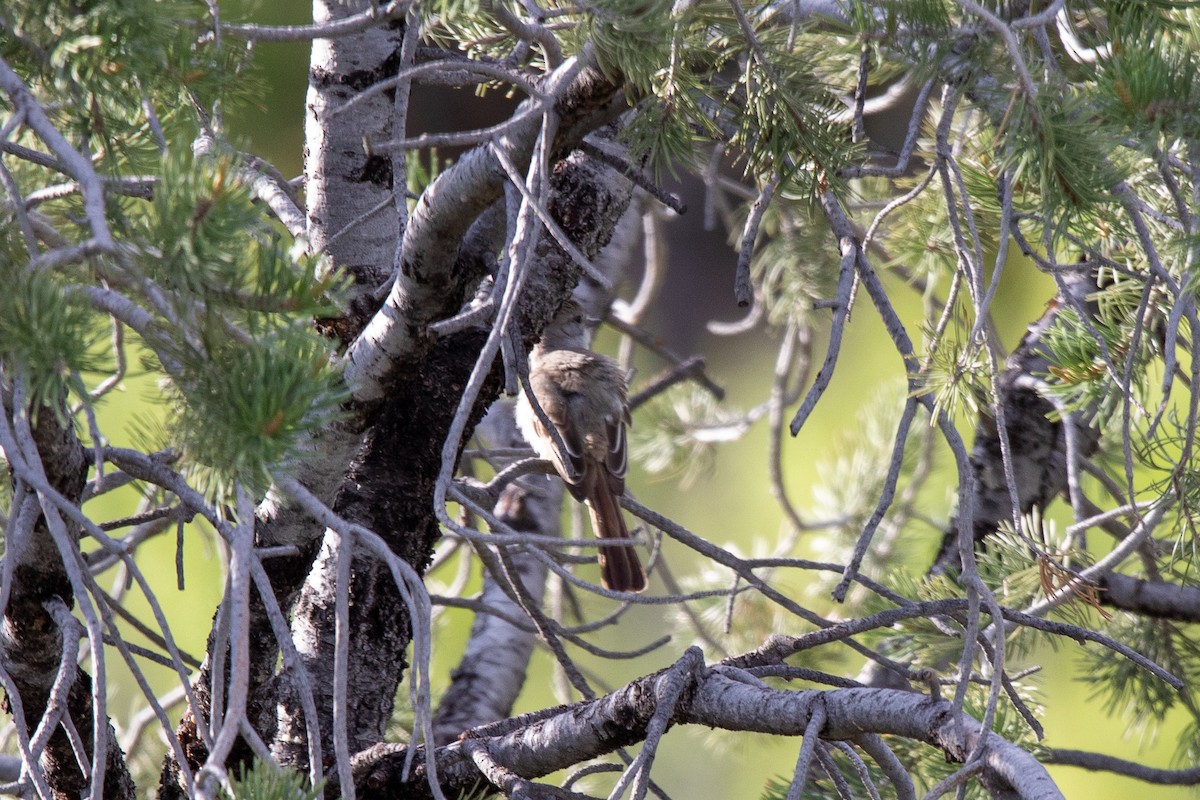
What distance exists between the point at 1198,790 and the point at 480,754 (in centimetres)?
151

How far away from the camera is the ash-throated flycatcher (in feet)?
8.30

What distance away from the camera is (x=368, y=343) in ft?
4.05

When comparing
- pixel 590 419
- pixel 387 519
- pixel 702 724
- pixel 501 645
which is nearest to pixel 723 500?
pixel 590 419

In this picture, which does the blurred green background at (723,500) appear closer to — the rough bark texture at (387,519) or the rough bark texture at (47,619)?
the rough bark texture at (387,519)

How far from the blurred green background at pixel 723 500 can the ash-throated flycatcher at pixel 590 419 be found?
422mm

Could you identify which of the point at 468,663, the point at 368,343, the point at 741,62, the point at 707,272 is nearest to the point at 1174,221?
the point at 741,62

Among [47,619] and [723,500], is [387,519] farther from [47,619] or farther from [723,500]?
[723,500]

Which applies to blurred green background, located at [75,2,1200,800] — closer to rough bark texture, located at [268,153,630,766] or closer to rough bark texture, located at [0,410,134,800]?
rough bark texture, located at [268,153,630,766]

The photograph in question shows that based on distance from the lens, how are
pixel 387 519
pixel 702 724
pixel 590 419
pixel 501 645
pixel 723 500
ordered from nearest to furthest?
pixel 702 724 < pixel 387 519 < pixel 501 645 < pixel 590 419 < pixel 723 500

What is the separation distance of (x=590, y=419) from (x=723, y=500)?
201 cm

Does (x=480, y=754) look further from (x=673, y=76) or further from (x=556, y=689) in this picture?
(x=556, y=689)

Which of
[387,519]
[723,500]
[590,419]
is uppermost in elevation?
A: [723,500]

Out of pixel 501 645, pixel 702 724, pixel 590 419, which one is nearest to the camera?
pixel 702 724

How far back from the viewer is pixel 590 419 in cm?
272
